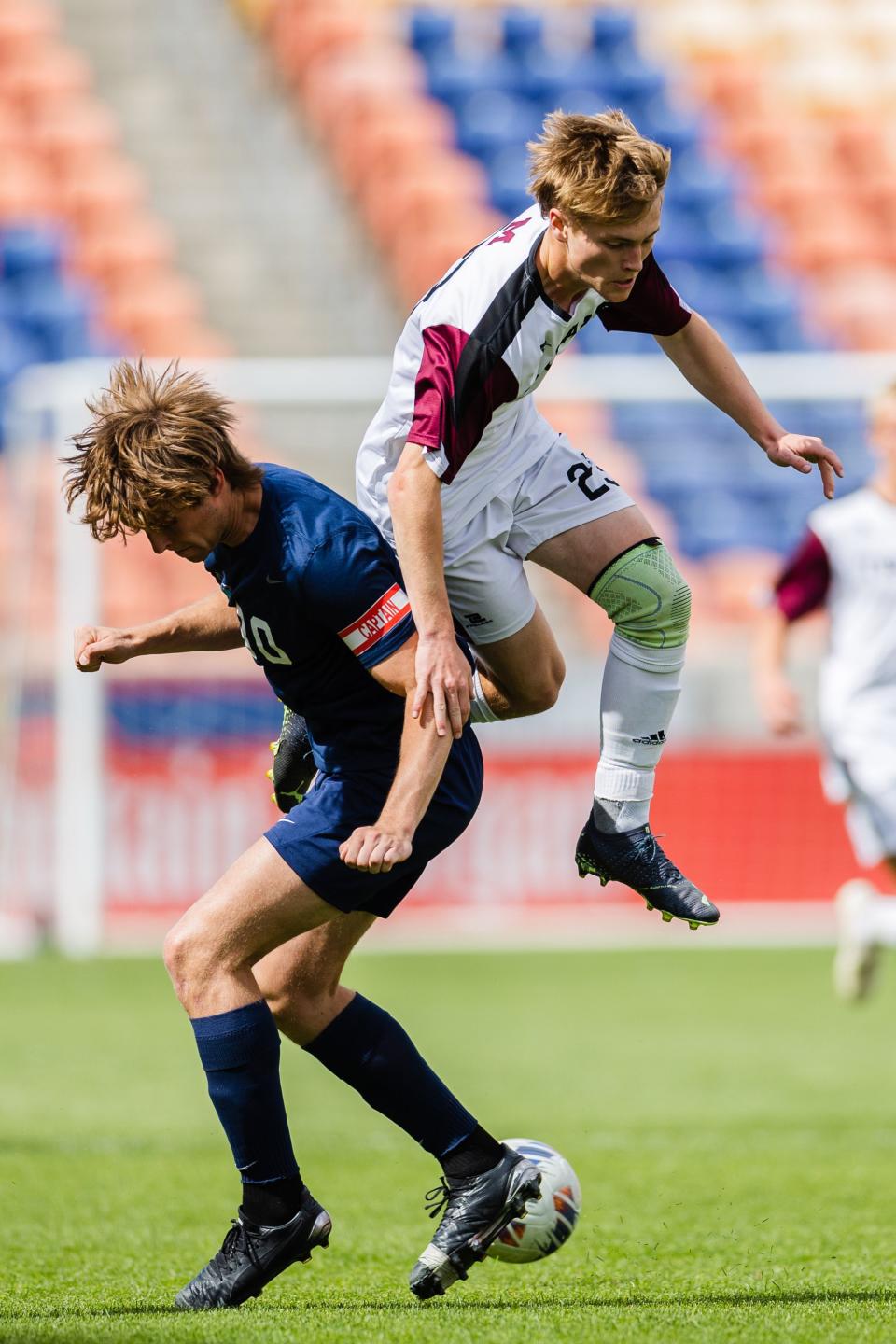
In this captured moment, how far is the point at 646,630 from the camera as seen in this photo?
4.68 metres

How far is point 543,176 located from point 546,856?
841 centimetres

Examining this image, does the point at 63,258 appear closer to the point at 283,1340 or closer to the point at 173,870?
the point at 173,870

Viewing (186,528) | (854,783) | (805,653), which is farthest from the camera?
(805,653)

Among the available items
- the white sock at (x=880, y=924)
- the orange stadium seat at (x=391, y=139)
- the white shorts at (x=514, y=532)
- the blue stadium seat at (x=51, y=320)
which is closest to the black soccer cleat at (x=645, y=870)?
the white shorts at (x=514, y=532)

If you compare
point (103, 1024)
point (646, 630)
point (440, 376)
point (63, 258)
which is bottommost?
point (103, 1024)

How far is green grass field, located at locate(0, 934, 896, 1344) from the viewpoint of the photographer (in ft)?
13.2

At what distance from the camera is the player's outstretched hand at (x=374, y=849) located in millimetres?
3840

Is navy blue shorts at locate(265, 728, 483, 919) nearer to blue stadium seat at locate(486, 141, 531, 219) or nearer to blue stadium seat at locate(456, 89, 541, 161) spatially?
blue stadium seat at locate(486, 141, 531, 219)

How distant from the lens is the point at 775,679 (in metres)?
7.61

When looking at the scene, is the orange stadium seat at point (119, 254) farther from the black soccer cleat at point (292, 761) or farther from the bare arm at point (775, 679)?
the black soccer cleat at point (292, 761)

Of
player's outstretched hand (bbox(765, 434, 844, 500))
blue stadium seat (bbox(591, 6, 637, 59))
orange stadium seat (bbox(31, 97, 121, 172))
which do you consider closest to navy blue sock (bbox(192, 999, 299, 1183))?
player's outstretched hand (bbox(765, 434, 844, 500))

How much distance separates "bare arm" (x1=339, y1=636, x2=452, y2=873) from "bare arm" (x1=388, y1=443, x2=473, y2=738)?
0.11ft

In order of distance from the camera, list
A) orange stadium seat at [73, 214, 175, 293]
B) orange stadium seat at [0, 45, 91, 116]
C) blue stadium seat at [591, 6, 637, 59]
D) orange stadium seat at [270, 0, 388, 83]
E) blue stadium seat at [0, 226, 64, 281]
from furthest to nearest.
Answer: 1. blue stadium seat at [591, 6, 637, 59]
2. orange stadium seat at [270, 0, 388, 83]
3. orange stadium seat at [0, 45, 91, 116]
4. orange stadium seat at [73, 214, 175, 293]
5. blue stadium seat at [0, 226, 64, 281]

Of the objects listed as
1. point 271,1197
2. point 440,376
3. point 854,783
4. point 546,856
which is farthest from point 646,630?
point 546,856
